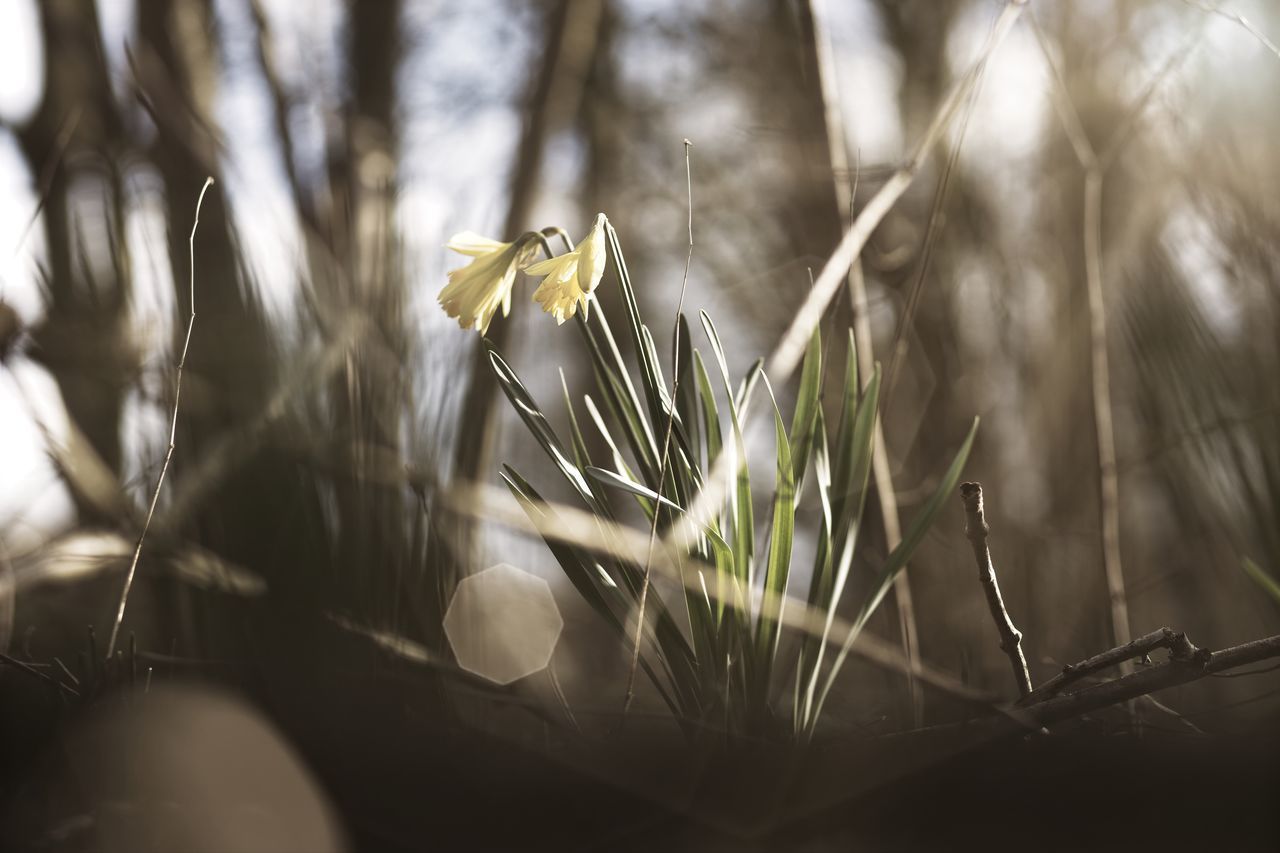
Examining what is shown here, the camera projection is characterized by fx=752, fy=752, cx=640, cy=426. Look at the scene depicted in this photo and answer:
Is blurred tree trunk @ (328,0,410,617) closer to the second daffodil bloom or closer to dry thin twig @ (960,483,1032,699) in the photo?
the second daffodil bloom

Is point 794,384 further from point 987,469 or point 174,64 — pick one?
point 174,64

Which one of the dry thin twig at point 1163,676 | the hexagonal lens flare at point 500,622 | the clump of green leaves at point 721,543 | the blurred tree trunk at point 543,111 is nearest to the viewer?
the dry thin twig at point 1163,676

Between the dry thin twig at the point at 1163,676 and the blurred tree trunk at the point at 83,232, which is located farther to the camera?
the blurred tree trunk at the point at 83,232

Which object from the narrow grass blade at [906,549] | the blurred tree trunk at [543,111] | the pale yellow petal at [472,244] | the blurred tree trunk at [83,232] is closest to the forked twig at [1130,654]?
the narrow grass blade at [906,549]

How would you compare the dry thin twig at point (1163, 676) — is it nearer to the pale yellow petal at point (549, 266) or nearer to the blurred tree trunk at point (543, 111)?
the pale yellow petal at point (549, 266)

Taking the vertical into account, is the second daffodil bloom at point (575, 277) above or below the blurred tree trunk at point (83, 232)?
→ above

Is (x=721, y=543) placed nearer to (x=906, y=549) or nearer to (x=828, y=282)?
(x=906, y=549)

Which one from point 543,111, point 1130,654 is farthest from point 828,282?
point 543,111

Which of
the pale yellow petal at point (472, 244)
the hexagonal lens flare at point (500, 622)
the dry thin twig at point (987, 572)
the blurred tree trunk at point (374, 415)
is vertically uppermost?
the pale yellow petal at point (472, 244)
